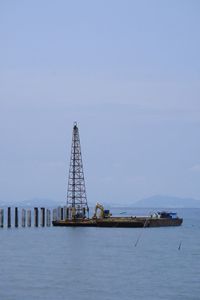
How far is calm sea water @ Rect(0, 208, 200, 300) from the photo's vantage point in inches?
2613

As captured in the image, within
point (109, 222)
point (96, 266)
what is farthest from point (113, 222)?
point (96, 266)

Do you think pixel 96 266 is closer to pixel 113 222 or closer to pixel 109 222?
pixel 109 222

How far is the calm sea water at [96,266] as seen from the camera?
218ft

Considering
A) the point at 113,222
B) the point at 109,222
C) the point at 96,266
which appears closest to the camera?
the point at 96,266

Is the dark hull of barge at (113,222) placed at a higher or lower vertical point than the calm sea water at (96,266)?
higher

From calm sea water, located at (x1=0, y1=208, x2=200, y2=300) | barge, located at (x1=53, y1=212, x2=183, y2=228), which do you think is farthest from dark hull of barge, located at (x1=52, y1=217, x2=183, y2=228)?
calm sea water, located at (x1=0, y1=208, x2=200, y2=300)

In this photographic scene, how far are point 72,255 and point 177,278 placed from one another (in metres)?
22.1

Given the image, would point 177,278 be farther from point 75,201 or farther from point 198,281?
Result: point 75,201

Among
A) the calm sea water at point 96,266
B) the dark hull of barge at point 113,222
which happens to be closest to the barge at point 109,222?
the dark hull of barge at point 113,222

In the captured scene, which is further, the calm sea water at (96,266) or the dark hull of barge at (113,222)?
the dark hull of barge at (113,222)

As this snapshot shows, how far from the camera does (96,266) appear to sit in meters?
83.5

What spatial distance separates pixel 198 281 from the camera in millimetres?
73938

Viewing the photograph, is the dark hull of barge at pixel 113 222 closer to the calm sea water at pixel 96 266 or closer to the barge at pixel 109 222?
the barge at pixel 109 222

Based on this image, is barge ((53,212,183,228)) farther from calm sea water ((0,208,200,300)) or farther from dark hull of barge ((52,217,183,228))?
calm sea water ((0,208,200,300))
